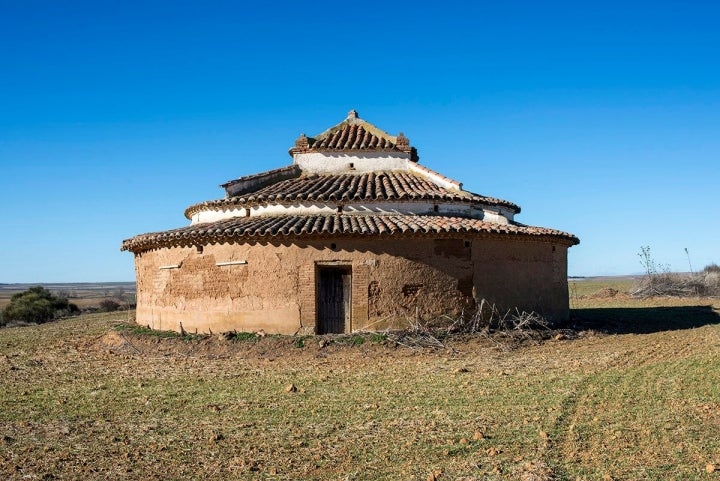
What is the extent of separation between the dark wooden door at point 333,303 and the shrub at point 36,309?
73.4 feet

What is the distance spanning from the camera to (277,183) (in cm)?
1880

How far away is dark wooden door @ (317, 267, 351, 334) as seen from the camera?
14.7m

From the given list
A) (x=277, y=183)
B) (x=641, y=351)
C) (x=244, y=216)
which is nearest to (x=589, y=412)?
(x=641, y=351)

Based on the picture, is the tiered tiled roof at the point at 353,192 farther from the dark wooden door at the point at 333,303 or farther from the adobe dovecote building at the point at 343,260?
the dark wooden door at the point at 333,303

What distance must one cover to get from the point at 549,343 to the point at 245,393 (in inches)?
295

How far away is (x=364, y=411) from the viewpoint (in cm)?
869

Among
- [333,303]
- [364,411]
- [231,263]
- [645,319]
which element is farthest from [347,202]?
[645,319]

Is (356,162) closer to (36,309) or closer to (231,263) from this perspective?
(231,263)

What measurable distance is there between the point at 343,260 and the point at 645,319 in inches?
457

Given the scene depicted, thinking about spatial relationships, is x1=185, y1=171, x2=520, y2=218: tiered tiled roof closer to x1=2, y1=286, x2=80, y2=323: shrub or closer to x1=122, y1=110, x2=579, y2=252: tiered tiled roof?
x1=122, y1=110, x2=579, y2=252: tiered tiled roof

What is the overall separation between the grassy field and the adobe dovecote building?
932 mm

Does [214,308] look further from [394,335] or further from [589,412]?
[589,412]

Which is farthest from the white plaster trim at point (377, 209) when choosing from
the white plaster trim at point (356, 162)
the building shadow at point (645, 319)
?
the building shadow at point (645, 319)

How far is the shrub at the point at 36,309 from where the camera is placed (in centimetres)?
3200
